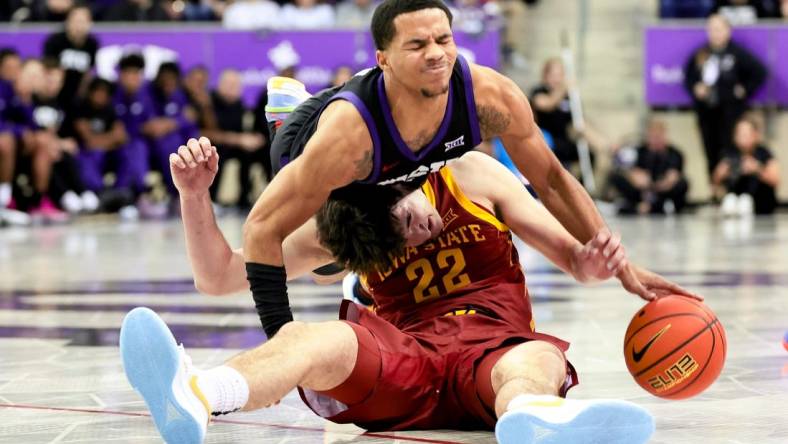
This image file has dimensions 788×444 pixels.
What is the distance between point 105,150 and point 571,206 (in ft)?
36.5

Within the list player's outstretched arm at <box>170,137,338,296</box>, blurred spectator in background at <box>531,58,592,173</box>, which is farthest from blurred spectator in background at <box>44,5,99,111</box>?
player's outstretched arm at <box>170,137,338,296</box>

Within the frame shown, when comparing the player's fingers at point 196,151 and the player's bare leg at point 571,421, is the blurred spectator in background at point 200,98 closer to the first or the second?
the player's fingers at point 196,151

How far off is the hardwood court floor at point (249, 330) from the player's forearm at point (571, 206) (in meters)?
0.54

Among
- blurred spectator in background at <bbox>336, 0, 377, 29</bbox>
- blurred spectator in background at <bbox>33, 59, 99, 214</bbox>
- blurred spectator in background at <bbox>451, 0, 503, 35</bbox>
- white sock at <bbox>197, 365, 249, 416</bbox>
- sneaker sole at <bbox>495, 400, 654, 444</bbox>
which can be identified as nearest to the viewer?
sneaker sole at <bbox>495, 400, 654, 444</bbox>

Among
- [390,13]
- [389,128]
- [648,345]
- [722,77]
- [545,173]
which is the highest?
[390,13]

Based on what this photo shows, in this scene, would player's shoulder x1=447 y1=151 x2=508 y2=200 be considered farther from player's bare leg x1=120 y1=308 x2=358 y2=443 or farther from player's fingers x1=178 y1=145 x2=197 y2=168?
player's bare leg x1=120 y1=308 x2=358 y2=443

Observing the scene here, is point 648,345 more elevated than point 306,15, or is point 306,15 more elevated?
point 648,345

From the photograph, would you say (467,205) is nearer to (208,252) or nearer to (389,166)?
(389,166)

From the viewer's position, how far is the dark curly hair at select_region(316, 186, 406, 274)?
13.1ft

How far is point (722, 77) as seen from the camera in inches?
564

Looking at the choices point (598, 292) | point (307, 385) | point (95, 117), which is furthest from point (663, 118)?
point (307, 385)

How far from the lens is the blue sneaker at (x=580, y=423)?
9.95 feet

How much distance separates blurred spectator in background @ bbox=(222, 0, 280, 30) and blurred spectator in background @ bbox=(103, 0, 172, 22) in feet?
2.42

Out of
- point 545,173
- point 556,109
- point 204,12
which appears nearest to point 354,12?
point 204,12
